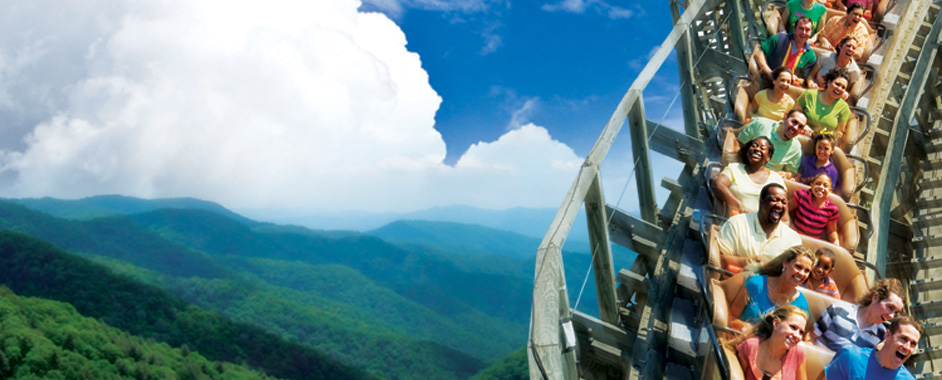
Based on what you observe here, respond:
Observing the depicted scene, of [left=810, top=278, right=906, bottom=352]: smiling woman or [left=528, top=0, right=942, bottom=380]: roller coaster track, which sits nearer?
[left=528, top=0, right=942, bottom=380]: roller coaster track

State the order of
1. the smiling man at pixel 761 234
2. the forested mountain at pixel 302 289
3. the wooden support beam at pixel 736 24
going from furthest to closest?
the forested mountain at pixel 302 289 → the wooden support beam at pixel 736 24 → the smiling man at pixel 761 234

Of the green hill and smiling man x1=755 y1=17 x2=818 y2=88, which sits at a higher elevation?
smiling man x1=755 y1=17 x2=818 y2=88

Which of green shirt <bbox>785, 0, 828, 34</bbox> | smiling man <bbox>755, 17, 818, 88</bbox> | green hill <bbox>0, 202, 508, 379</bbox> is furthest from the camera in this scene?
green hill <bbox>0, 202, 508, 379</bbox>

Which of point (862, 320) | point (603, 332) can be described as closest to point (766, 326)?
point (862, 320)

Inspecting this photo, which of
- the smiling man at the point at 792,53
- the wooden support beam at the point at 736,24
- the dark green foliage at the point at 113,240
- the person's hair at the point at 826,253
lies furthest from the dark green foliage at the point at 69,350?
the dark green foliage at the point at 113,240

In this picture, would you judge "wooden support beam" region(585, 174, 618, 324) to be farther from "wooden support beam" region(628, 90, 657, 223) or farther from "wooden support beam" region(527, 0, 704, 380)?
"wooden support beam" region(628, 90, 657, 223)

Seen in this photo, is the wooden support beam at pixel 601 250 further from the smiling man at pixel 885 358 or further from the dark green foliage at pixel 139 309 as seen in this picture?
the dark green foliage at pixel 139 309

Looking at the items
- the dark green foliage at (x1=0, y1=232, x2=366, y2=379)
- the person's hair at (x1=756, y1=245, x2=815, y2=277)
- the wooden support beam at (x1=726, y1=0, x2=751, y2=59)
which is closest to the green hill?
the dark green foliage at (x1=0, y1=232, x2=366, y2=379)
